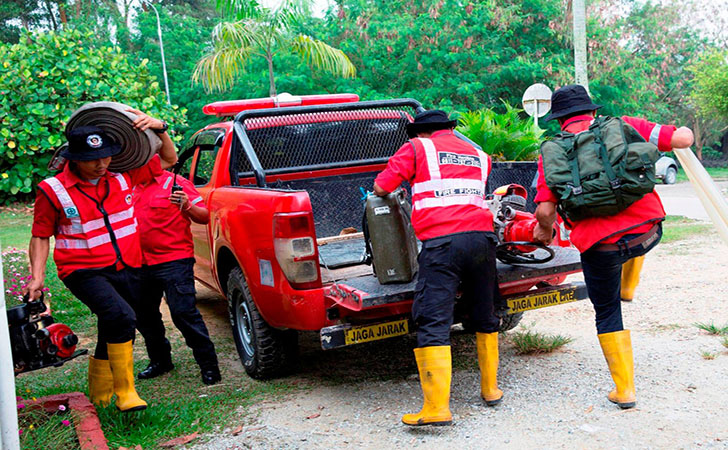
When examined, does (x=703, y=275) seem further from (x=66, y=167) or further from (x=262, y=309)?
(x=66, y=167)

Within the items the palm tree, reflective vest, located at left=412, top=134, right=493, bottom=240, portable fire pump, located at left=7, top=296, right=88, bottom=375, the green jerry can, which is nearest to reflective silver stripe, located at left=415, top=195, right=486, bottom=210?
reflective vest, located at left=412, top=134, right=493, bottom=240

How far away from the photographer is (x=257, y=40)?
48.9 ft

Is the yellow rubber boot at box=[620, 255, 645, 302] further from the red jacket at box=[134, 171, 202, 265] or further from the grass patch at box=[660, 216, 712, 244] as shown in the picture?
the grass patch at box=[660, 216, 712, 244]

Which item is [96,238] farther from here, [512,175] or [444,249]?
[512,175]

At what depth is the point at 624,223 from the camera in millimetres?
3924

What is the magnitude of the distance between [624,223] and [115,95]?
1452 cm

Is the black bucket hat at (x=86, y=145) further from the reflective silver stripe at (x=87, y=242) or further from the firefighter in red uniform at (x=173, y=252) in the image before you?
the firefighter in red uniform at (x=173, y=252)

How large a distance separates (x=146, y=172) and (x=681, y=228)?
368 inches

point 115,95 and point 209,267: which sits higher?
point 115,95

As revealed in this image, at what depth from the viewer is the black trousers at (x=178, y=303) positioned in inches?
196

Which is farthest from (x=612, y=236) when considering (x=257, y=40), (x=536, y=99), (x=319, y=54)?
(x=257, y=40)

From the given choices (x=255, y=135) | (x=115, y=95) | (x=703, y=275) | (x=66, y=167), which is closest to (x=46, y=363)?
(x=66, y=167)

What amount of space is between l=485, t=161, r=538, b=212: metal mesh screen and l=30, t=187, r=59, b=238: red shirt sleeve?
3.20 metres

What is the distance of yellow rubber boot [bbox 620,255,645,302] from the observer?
465 centimetres
